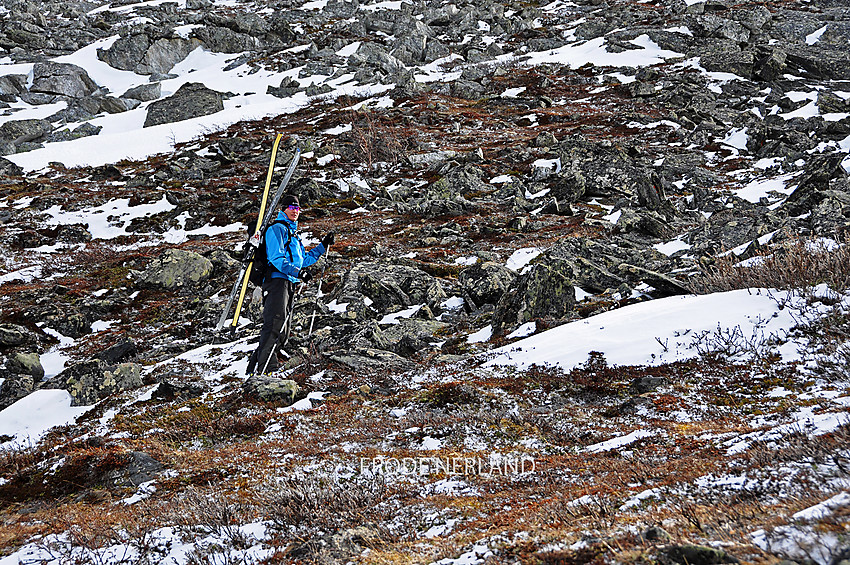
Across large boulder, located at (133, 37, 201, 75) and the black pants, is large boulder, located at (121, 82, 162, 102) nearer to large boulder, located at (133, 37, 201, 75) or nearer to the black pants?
large boulder, located at (133, 37, 201, 75)

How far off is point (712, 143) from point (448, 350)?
80.6 feet

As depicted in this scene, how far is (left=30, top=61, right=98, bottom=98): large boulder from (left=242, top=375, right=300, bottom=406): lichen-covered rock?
49941 millimetres

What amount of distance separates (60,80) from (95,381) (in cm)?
4774

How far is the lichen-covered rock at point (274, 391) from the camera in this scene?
827cm

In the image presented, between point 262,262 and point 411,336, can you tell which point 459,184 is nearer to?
point 411,336

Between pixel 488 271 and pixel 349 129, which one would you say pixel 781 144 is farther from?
pixel 349 129

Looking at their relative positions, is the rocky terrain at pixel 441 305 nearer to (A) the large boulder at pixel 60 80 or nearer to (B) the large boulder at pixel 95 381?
(B) the large boulder at pixel 95 381

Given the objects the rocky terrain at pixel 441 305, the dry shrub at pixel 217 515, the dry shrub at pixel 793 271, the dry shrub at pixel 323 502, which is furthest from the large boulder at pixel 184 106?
the dry shrub at pixel 323 502

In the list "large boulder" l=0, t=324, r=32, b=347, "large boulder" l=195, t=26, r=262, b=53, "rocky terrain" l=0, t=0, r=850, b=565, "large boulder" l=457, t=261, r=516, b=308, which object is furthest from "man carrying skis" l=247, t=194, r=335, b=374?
"large boulder" l=195, t=26, r=262, b=53

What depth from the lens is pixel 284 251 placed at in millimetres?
9367

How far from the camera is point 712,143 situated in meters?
27.2

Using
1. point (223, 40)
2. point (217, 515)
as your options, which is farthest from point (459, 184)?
point (223, 40)

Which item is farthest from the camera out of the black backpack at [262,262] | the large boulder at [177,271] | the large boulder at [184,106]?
the large boulder at [184,106]

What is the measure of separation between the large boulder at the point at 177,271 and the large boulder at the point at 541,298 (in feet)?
40.2
